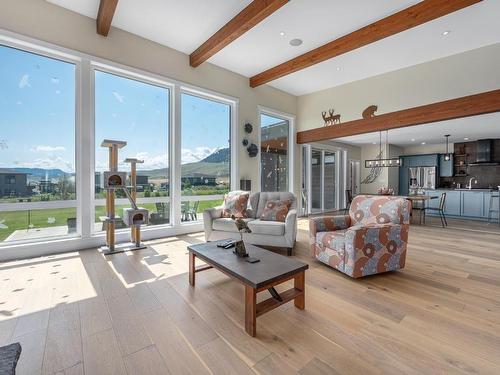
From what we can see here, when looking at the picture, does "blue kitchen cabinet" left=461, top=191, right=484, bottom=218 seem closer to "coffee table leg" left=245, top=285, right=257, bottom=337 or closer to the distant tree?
"coffee table leg" left=245, top=285, right=257, bottom=337

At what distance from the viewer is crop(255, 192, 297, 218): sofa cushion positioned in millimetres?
3911

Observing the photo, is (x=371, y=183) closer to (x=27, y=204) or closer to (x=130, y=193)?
(x=130, y=193)

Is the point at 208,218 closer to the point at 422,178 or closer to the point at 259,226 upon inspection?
the point at 259,226

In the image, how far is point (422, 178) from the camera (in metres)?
8.95

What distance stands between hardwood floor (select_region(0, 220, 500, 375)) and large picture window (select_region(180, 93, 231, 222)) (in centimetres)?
206

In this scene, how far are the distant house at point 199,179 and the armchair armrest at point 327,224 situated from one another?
262 centimetres

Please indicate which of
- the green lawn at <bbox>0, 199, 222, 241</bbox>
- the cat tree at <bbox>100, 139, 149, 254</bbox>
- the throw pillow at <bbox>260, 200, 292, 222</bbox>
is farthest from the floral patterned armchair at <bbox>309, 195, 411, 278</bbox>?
the green lawn at <bbox>0, 199, 222, 241</bbox>

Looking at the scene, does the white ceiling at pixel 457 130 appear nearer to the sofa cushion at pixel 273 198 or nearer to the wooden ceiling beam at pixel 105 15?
the sofa cushion at pixel 273 198

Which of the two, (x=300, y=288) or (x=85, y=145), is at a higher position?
(x=85, y=145)

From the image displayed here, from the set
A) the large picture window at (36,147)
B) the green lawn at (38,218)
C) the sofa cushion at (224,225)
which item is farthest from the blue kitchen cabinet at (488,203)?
the large picture window at (36,147)

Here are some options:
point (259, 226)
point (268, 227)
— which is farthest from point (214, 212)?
point (268, 227)

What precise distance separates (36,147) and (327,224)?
13.7ft

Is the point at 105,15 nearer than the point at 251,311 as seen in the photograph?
No

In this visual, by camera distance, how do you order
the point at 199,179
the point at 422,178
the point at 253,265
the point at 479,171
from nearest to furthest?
the point at 253,265
the point at 199,179
the point at 479,171
the point at 422,178
